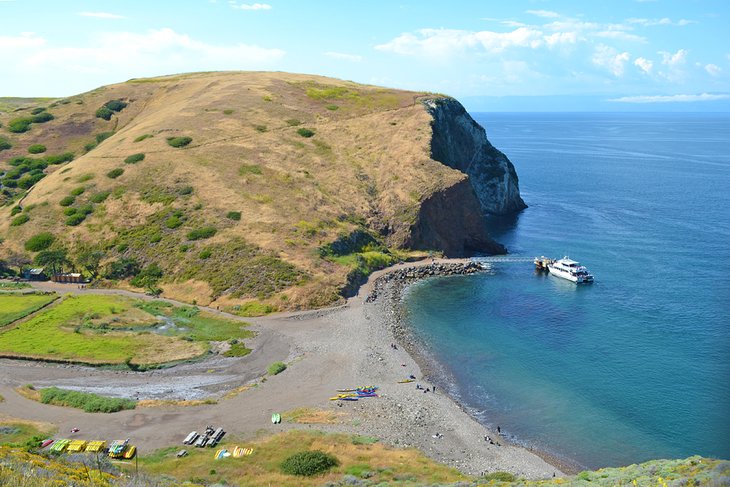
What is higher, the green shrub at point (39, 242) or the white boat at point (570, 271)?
the green shrub at point (39, 242)

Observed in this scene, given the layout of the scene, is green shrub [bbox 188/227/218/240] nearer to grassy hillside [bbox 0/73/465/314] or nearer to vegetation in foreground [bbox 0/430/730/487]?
grassy hillside [bbox 0/73/465/314]

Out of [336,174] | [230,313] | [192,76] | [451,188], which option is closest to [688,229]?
[451,188]

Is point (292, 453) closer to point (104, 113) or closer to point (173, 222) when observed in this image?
point (173, 222)

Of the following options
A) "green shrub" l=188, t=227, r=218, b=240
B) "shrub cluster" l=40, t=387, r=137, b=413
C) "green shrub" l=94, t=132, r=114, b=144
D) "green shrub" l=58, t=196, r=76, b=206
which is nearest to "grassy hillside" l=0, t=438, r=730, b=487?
"shrub cluster" l=40, t=387, r=137, b=413

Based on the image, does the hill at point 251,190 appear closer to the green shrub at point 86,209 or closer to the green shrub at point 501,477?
the green shrub at point 86,209

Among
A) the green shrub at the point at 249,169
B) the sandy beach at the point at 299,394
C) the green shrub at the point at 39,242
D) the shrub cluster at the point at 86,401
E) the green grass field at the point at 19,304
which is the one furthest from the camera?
the green shrub at the point at 249,169

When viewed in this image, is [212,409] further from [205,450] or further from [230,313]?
[230,313]

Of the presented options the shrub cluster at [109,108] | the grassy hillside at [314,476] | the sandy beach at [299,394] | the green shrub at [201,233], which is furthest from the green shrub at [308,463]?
the shrub cluster at [109,108]
